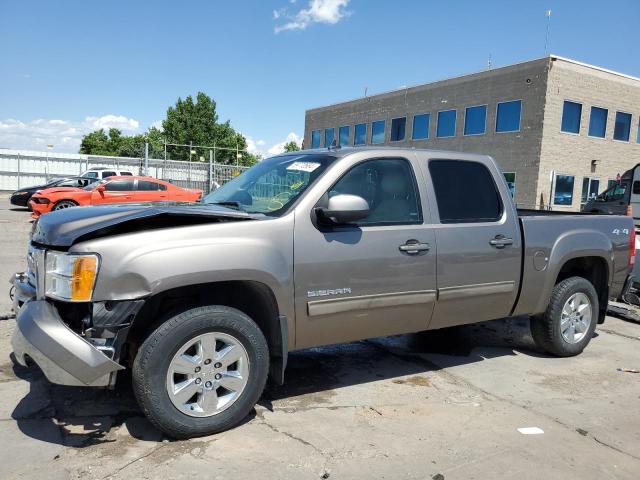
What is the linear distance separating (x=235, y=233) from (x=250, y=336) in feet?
2.18

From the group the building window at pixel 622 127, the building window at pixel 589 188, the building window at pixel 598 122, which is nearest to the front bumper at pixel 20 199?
the building window at pixel 589 188

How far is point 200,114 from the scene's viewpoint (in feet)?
207

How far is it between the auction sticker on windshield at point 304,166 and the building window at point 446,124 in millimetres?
27282

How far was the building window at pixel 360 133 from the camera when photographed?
36188 millimetres

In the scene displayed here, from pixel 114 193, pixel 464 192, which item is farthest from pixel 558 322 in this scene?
pixel 114 193

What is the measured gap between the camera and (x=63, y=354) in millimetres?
2920

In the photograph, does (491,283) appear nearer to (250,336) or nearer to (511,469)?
(511,469)

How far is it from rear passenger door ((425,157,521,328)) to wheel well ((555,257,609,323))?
120 cm

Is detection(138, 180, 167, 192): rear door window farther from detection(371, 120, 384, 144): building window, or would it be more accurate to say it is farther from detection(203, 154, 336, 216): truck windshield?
detection(371, 120, 384, 144): building window

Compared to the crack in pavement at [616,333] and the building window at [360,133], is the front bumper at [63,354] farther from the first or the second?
the building window at [360,133]

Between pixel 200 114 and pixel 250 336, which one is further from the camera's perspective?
pixel 200 114

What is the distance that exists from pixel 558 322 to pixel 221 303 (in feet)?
11.6

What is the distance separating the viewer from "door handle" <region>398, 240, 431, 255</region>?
405cm

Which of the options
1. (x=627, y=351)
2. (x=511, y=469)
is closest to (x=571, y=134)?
(x=627, y=351)
